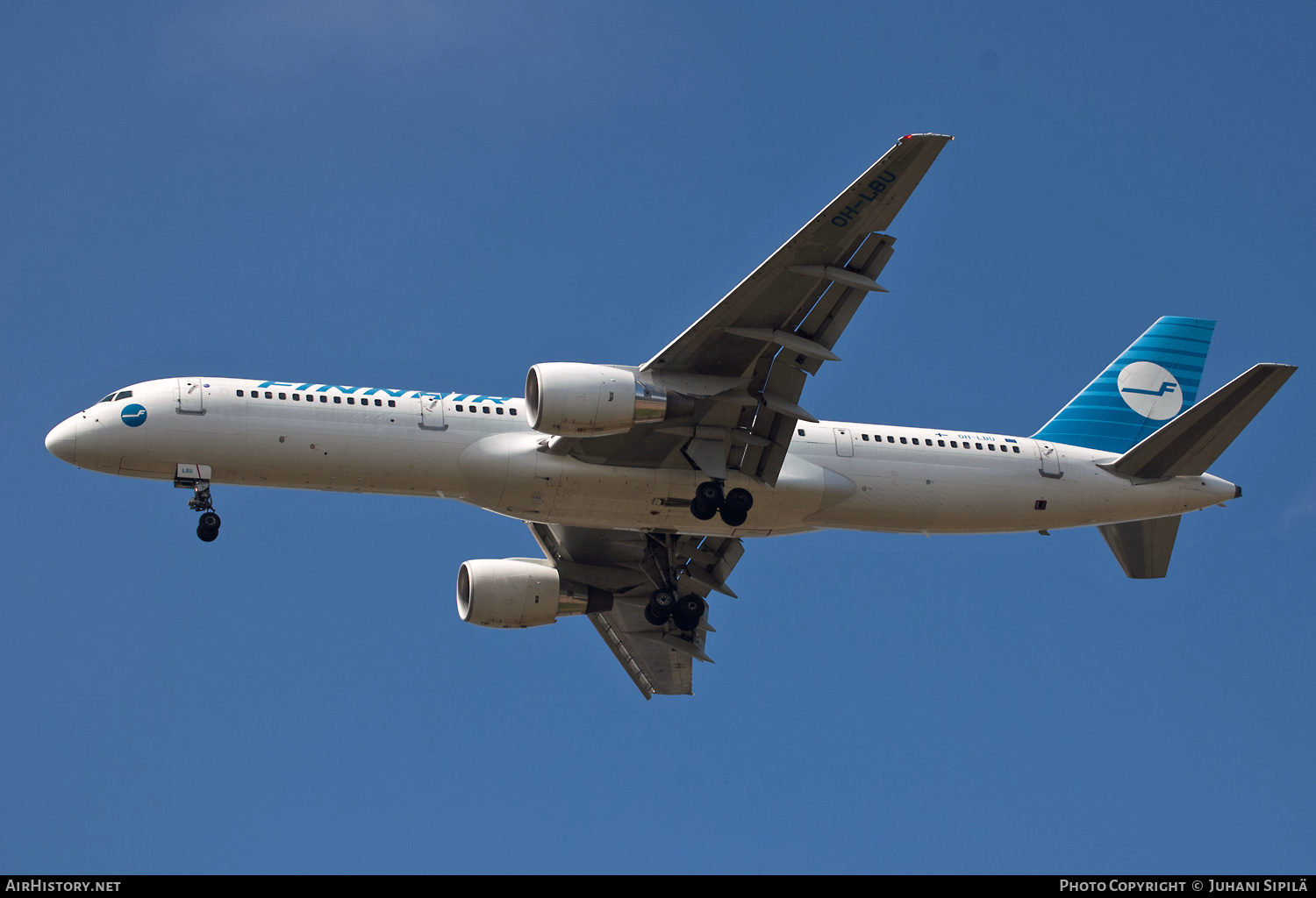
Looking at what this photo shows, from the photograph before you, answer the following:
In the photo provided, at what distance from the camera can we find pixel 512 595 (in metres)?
38.8

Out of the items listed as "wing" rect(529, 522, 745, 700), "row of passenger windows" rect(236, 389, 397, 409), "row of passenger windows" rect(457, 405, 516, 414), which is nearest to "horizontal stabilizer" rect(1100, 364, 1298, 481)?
"wing" rect(529, 522, 745, 700)

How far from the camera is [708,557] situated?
40.0 meters

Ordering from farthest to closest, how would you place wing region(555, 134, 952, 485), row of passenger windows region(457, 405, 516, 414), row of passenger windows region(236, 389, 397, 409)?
row of passenger windows region(457, 405, 516, 414) → row of passenger windows region(236, 389, 397, 409) → wing region(555, 134, 952, 485)

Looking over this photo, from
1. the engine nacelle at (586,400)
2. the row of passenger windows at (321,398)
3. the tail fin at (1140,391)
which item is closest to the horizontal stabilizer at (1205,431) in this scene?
the tail fin at (1140,391)

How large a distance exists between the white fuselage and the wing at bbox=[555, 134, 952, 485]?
0.77 meters

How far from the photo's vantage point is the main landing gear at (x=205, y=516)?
32.7 m

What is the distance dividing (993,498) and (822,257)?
9533 millimetres

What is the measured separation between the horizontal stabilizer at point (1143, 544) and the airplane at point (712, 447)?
0.05m

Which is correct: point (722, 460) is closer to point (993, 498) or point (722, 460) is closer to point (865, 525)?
point (865, 525)

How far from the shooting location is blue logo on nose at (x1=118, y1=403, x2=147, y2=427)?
32.3 meters

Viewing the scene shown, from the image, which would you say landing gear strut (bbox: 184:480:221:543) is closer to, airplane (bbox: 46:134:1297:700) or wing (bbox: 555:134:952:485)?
airplane (bbox: 46:134:1297:700)
